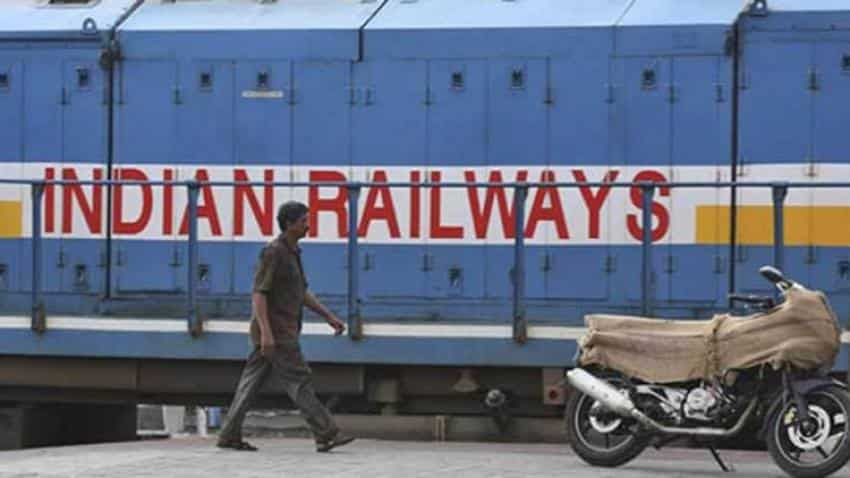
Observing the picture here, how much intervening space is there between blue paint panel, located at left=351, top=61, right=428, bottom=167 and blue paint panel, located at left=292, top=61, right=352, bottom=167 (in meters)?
0.08

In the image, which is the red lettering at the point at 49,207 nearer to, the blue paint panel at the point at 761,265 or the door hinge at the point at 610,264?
the door hinge at the point at 610,264

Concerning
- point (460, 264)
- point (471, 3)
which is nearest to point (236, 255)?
point (460, 264)

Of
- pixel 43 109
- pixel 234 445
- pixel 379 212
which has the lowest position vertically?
pixel 234 445

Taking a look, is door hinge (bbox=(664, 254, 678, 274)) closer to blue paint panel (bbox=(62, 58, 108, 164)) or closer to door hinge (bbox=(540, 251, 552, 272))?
door hinge (bbox=(540, 251, 552, 272))

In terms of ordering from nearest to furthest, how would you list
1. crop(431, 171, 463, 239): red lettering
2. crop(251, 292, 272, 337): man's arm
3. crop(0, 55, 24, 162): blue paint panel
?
crop(251, 292, 272, 337): man's arm < crop(431, 171, 463, 239): red lettering < crop(0, 55, 24, 162): blue paint panel

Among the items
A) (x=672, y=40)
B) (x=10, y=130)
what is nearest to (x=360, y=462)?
(x=672, y=40)

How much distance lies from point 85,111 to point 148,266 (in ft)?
4.07

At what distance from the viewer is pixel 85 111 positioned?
12391 millimetres

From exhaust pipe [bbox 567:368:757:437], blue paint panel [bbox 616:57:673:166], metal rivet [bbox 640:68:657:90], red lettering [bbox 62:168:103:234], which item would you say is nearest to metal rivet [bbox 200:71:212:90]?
red lettering [bbox 62:168:103:234]

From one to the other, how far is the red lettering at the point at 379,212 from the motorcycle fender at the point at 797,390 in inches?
135

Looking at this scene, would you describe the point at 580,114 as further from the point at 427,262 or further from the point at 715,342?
the point at 715,342

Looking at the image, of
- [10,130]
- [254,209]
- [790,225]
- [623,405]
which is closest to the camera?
[623,405]

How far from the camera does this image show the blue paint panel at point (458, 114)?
1180cm

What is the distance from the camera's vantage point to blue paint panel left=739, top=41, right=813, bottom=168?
11.1m
